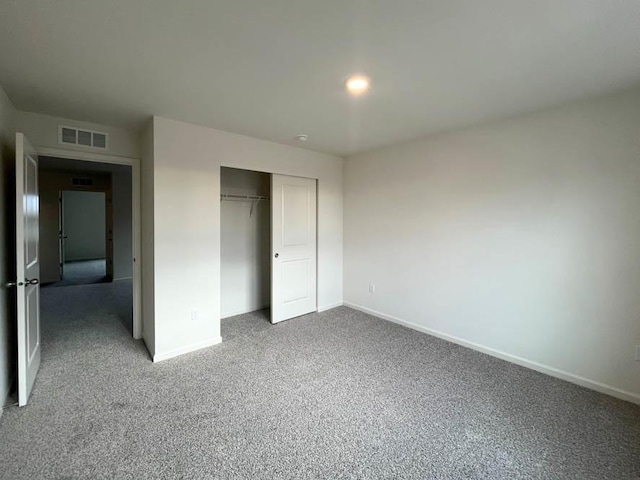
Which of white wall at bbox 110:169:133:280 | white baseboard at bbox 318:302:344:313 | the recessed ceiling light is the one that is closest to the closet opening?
white baseboard at bbox 318:302:344:313

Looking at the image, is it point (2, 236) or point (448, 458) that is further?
point (2, 236)

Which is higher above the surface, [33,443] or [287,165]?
[287,165]

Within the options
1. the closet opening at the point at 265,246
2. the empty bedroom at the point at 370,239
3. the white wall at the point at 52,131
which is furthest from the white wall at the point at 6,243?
the closet opening at the point at 265,246

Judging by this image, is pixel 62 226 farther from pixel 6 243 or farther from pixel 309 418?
pixel 309 418

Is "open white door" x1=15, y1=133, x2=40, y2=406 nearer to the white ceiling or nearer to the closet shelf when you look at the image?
the white ceiling

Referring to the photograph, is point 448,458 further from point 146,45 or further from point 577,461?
point 146,45

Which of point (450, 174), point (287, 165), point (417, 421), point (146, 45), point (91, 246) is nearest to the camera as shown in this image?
point (146, 45)

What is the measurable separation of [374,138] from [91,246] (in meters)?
10.4

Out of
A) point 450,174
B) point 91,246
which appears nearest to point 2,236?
point 450,174

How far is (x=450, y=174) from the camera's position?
338 centimetres

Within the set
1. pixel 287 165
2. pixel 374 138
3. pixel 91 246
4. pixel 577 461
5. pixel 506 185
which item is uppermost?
pixel 374 138

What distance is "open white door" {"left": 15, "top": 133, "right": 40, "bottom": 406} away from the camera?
84.0 inches

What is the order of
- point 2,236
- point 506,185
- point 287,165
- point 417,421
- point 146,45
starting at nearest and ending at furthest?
point 146,45 < point 417,421 < point 2,236 < point 506,185 < point 287,165

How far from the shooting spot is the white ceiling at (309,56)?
1454 millimetres
